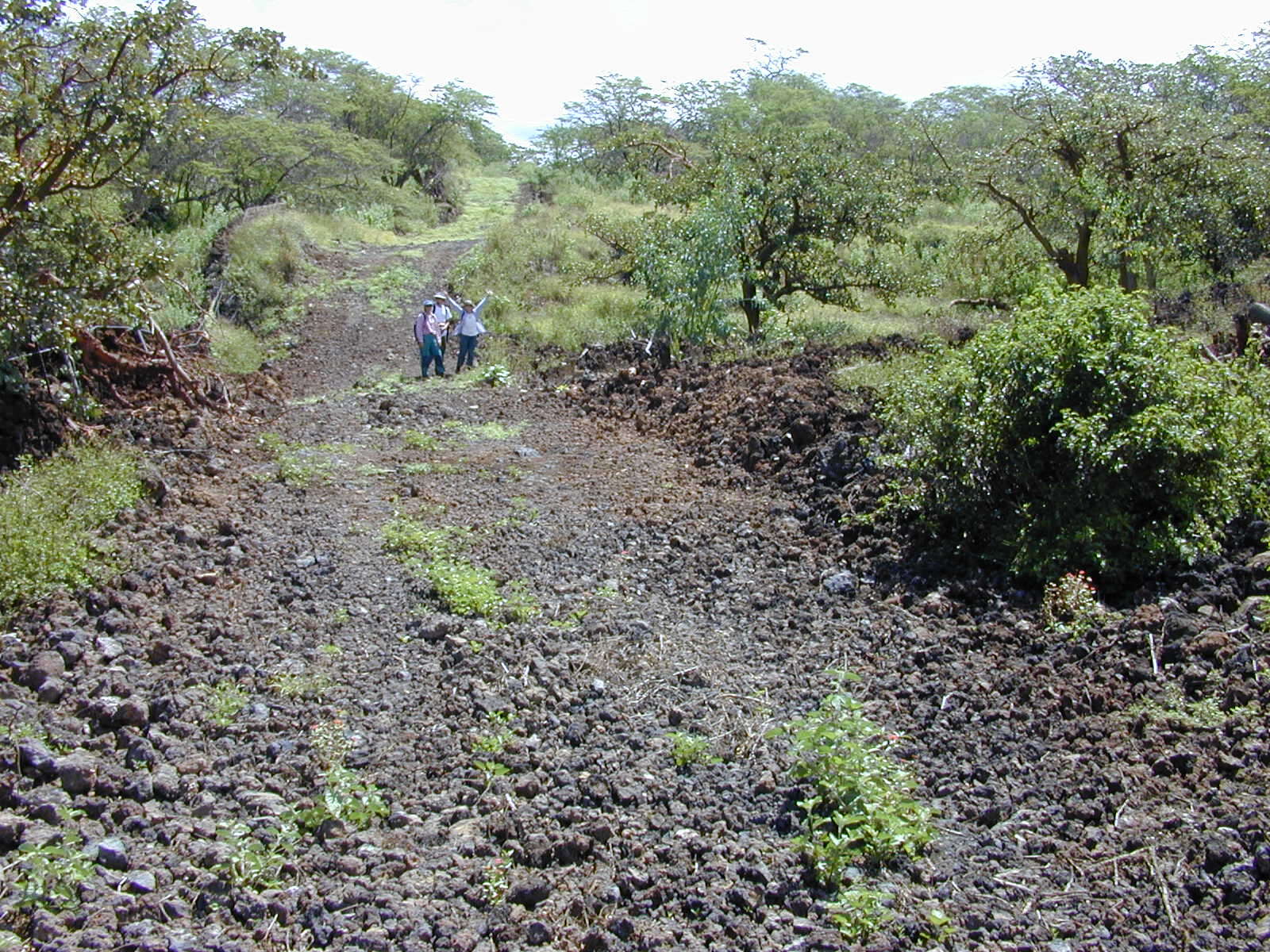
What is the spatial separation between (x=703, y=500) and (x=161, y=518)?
364 centimetres

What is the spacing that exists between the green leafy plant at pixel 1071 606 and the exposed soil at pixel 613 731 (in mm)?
86

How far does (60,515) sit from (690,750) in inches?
165

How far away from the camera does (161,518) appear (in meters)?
6.67

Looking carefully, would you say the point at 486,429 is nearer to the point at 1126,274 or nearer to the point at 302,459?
the point at 302,459

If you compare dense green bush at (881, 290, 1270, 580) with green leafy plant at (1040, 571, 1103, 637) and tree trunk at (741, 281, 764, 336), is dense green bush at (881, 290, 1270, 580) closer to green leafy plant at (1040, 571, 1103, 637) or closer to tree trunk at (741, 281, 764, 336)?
green leafy plant at (1040, 571, 1103, 637)

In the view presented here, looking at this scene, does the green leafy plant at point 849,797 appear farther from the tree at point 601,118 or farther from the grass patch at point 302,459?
the tree at point 601,118

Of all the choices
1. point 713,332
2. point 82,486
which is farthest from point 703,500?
point 713,332

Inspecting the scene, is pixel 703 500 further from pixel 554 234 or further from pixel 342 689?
pixel 554 234

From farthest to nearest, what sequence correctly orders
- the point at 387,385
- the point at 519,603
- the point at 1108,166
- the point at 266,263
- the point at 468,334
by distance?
the point at 266,263 < the point at 468,334 < the point at 387,385 < the point at 1108,166 < the point at 519,603

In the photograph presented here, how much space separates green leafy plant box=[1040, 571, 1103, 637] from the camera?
4672mm

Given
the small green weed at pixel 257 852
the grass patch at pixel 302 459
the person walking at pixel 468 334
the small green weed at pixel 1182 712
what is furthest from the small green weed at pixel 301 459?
the small green weed at pixel 1182 712

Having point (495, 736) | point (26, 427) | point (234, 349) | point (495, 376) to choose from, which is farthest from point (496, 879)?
point (234, 349)

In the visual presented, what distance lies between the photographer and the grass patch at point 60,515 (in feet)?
17.1

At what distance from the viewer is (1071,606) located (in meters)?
4.77
